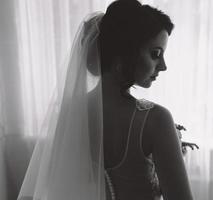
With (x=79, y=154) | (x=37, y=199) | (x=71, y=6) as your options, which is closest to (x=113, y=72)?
(x=79, y=154)

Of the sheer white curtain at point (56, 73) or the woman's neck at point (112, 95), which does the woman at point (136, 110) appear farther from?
the sheer white curtain at point (56, 73)

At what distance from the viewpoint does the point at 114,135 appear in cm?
89

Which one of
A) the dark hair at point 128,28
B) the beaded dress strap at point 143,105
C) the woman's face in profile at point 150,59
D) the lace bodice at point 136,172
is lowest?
the lace bodice at point 136,172

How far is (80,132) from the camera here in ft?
2.99

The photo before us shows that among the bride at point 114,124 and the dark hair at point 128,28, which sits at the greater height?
the dark hair at point 128,28

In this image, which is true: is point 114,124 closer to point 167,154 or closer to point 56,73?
point 167,154

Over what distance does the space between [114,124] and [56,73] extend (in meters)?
0.85

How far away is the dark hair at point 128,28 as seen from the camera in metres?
0.82

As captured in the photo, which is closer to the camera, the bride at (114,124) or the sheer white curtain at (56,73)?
the bride at (114,124)

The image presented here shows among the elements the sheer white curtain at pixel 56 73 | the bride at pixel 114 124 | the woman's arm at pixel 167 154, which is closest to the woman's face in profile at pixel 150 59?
the bride at pixel 114 124

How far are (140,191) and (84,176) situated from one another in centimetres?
18

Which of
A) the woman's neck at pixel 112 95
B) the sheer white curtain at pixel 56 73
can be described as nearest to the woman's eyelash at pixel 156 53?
the woman's neck at pixel 112 95

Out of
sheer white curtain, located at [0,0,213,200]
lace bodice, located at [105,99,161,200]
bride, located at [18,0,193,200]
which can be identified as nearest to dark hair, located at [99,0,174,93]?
bride, located at [18,0,193,200]

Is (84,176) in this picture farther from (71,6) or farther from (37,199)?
(71,6)
